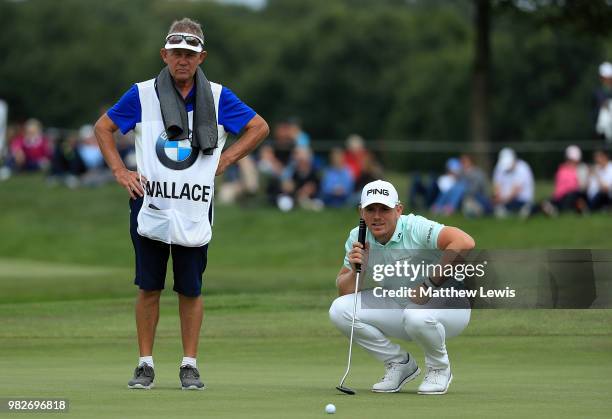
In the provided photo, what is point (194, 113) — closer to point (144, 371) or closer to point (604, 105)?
point (144, 371)

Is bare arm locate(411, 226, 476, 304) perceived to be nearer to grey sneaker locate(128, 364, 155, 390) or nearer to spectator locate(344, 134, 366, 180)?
grey sneaker locate(128, 364, 155, 390)

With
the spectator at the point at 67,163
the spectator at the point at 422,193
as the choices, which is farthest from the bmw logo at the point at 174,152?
the spectator at the point at 67,163

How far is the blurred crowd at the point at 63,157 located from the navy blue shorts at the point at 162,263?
19831 mm

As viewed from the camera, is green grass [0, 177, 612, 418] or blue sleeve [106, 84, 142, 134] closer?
green grass [0, 177, 612, 418]

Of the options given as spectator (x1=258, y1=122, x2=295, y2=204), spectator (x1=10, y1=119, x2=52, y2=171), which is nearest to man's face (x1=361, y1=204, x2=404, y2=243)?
spectator (x1=258, y1=122, x2=295, y2=204)

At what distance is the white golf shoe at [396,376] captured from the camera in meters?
9.09

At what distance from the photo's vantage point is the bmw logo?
8.98 metres

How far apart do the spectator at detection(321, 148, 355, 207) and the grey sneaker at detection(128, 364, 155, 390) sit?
688 inches

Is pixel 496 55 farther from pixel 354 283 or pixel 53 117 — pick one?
pixel 354 283

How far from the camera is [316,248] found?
86.4 ft

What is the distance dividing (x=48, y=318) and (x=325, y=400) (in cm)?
625

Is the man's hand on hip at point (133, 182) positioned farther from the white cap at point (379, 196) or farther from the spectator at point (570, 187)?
the spectator at point (570, 187)

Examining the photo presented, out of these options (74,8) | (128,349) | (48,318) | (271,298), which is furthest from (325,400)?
(74,8)

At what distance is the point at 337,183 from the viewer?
27203 mm
